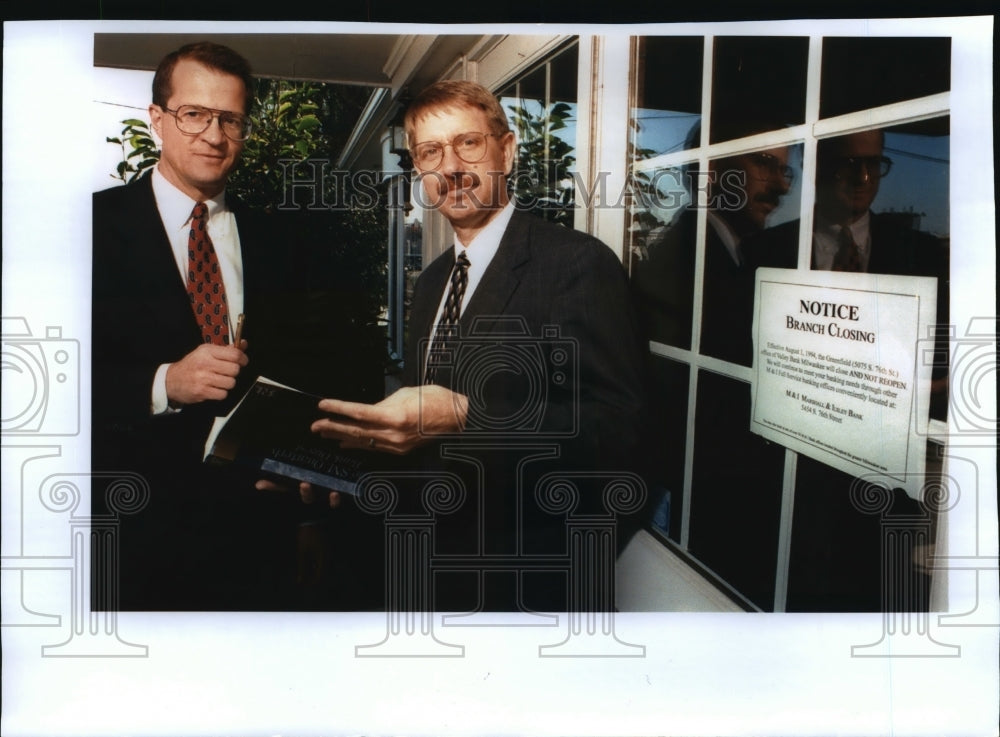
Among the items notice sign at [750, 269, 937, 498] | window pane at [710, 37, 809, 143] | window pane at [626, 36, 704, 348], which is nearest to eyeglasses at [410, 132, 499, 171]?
window pane at [626, 36, 704, 348]

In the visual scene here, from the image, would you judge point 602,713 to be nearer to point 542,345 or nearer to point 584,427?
point 584,427

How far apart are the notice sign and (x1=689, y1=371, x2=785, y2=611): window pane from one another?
10cm

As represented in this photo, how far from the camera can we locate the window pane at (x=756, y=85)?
250cm

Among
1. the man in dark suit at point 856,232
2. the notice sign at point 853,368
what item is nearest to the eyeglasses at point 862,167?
the man in dark suit at point 856,232

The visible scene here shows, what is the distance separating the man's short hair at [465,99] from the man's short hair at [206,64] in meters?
0.52

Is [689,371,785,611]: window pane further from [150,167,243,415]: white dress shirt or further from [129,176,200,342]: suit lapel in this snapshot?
[129,176,200,342]: suit lapel

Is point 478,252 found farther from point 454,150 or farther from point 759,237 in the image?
point 759,237

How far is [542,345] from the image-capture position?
104 inches

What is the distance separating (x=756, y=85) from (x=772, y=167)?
0.80 feet

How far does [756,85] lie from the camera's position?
8.31ft

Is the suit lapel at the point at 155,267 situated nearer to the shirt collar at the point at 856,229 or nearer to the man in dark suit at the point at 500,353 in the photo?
the man in dark suit at the point at 500,353

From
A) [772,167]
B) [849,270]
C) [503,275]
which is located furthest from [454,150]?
[849,270]

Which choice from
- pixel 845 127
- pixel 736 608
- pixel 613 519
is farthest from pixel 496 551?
pixel 845 127

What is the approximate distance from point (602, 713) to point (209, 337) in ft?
5.60
